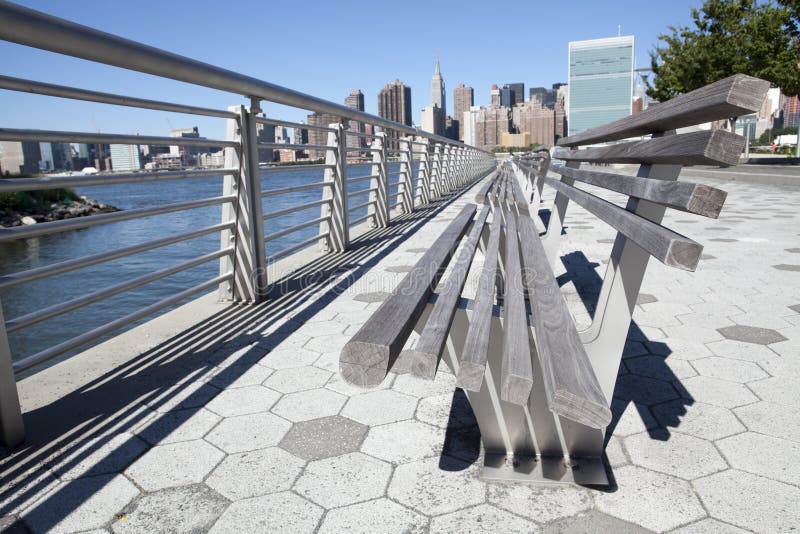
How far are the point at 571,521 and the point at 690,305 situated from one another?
2.71 metres

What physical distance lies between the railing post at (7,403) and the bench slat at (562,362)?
188 cm

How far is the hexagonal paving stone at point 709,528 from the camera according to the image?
1.54 metres

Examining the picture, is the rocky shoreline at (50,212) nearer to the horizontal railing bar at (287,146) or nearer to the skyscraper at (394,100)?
the horizontal railing bar at (287,146)

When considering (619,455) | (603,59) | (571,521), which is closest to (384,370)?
(571,521)

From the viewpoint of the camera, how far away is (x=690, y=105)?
1.34 m

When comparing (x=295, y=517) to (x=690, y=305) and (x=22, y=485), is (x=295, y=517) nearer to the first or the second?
(x=22, y=485)

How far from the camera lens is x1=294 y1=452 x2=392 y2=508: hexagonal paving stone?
175 centimetres

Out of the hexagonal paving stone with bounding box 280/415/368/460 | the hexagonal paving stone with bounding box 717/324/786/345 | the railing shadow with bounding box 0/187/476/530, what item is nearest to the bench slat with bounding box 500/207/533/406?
the hexagonal paving stone with bounding box 280/415/368/460

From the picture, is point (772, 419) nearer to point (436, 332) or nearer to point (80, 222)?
point (436, 332)

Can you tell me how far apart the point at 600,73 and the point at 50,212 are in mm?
129539

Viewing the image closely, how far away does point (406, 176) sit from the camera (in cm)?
962

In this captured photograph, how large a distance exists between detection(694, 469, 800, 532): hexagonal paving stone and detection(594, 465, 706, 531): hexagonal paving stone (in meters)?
0.06

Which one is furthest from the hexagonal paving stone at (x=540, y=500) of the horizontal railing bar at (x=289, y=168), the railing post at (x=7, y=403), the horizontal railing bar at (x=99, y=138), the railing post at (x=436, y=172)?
the railing post at (x=436, y=172)

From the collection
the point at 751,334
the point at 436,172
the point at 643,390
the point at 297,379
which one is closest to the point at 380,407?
the point at 297,379
